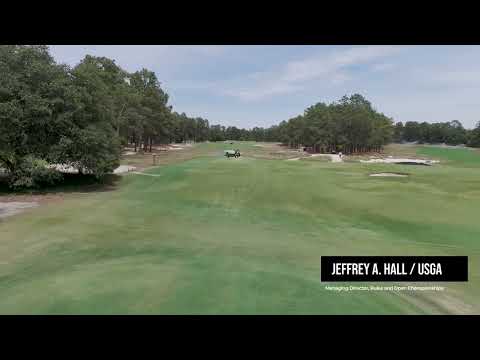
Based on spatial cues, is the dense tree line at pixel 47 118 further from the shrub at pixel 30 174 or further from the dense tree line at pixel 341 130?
the dense tree line at pixel 341 130

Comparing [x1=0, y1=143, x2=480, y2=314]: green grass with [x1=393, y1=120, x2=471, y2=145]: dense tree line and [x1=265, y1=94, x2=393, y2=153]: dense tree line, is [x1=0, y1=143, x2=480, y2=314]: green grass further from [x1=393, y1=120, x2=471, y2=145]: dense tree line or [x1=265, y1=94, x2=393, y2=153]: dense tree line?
[x1=393, y1=120, x2=471, y2=145]: dense tree line

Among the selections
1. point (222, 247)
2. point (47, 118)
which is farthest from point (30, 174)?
point (222, 247)

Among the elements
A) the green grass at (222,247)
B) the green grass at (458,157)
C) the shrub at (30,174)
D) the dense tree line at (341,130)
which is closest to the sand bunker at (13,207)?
the green grass at (222,247)

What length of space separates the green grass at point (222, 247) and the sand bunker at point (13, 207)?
0.79 meters

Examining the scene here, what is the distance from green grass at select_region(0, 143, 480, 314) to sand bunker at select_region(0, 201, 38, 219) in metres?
0.79

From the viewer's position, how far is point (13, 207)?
13.1 meters

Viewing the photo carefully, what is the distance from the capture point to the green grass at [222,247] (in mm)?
5422

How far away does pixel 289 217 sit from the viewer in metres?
12.8

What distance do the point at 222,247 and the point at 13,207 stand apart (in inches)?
406

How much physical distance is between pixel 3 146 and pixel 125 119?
28.0 metres

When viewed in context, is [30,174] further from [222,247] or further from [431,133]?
[431,133]

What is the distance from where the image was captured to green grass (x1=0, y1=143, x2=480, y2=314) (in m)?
5.42
